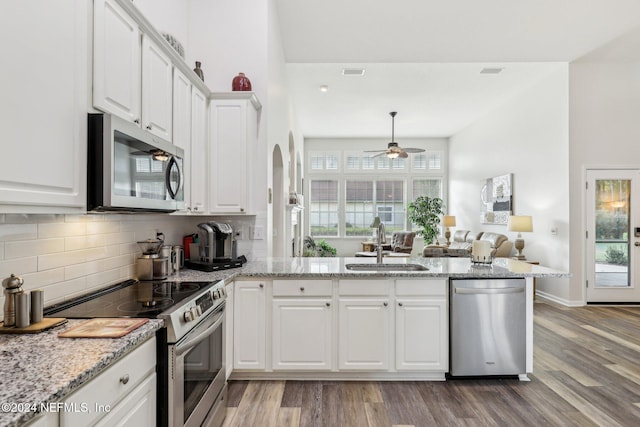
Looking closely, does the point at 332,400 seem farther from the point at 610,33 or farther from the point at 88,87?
the point at 610,33

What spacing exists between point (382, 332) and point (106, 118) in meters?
2.26

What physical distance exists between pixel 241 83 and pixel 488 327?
2.87 m

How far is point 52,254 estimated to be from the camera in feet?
5.90

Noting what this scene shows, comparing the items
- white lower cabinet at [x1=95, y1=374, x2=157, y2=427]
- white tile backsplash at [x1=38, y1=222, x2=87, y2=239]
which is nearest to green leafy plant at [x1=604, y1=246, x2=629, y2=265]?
white lower cabinet at [x1=95, y1=374, x2=157, y2=427]

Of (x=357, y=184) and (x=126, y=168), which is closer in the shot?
(x=126, y=168)

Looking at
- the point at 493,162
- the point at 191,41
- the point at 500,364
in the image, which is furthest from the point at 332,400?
the point at 493,162

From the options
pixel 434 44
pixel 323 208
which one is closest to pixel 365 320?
pixel 434 44

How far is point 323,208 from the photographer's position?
10.4 meters

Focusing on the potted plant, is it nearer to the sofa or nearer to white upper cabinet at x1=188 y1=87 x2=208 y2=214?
the sofa

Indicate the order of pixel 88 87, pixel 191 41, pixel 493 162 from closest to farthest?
1. pixel 88 87
2. pixel 191 41
3. pixel 493 162

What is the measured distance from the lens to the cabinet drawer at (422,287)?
281cm

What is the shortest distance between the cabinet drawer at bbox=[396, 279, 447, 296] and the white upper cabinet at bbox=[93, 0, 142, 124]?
2072mm

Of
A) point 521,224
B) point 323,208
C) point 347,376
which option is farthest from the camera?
point 323,208

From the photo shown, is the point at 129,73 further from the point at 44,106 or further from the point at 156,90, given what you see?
the point at 44,106
